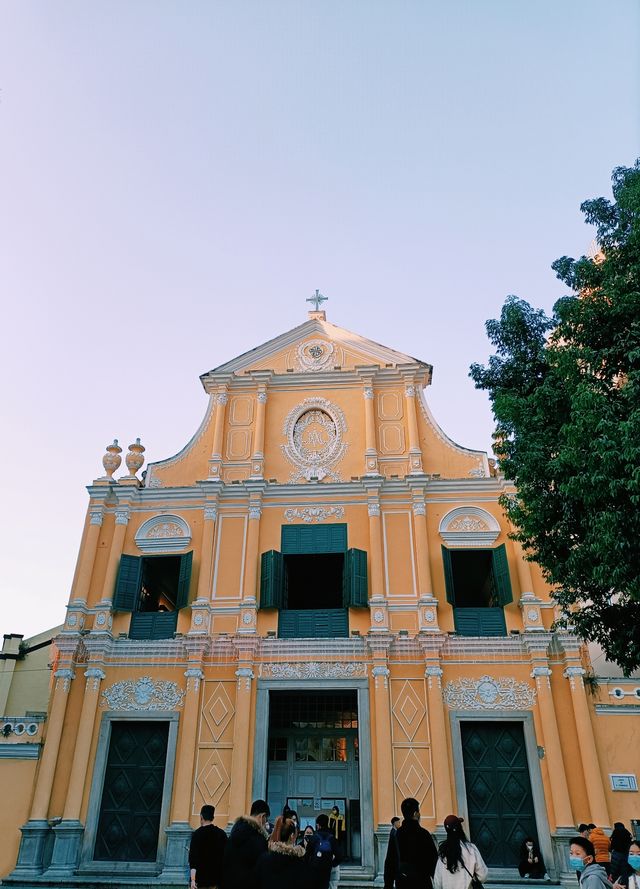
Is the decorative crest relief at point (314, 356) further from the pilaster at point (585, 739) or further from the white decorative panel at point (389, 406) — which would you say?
the pilaster at point (585, 739)

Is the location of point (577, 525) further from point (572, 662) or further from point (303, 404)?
point (303, 404)

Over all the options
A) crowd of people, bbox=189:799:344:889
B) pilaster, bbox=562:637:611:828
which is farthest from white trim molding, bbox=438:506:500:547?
crowd of people, bbox=189:799:344:889

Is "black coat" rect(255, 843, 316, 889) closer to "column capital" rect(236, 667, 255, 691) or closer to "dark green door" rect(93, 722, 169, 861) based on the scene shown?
"column capital" rect(236, 667, 255, 691)

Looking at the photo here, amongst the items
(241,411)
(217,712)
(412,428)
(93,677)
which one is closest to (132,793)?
(217,712)

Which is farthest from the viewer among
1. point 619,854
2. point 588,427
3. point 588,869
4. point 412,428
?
point 412,428

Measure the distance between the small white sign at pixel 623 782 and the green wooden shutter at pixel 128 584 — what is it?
35.5ft

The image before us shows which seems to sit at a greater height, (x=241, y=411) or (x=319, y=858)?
(x=241, y=411)

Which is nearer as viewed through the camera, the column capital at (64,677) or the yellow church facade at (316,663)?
the yellow church facade at (316,663)

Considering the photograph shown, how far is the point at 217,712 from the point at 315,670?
2.28m

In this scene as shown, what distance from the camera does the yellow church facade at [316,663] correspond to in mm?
14180

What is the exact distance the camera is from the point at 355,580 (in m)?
15.9

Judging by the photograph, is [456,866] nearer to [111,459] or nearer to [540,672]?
[540,672]

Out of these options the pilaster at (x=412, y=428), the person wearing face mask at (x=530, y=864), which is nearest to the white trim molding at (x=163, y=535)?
the pilaster at (x=412, y=428)

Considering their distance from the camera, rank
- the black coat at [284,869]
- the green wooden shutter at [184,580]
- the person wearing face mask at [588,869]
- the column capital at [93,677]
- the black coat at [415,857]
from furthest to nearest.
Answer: the green wooden shutter at [184,580] → the column capital at [93,677] → the person wearing face mask at [588,869] → the black coat at [415,857] → the black coat at [284,869]
